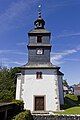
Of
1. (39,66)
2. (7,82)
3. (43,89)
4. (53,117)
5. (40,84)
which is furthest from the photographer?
(7,82)

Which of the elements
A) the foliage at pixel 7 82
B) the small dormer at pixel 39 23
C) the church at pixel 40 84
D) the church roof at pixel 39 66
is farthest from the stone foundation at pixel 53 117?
the foliage at pixel 7 82

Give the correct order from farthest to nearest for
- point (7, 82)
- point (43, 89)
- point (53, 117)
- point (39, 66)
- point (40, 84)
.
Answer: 1. point (7, 82)
2. point (39, 66)
3. point (40, 84)
4. point (43, 89)
5. point (53, 117)

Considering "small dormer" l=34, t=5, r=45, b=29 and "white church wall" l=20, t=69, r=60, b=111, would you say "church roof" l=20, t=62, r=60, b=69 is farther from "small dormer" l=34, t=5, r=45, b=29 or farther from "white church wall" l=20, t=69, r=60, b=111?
"small dormer" l=34, t=5, r=45, b=29

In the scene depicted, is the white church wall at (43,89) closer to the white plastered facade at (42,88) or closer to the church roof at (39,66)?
the white plastered facade at (42,88)

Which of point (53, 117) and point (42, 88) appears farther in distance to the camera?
point (42, 88)

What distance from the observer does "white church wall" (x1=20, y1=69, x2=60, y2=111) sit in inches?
1113

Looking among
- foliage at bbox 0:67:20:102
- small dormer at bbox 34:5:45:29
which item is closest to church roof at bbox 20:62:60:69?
small dormer at bbox 34:5:45:29

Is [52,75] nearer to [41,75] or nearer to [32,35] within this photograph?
[41,75]

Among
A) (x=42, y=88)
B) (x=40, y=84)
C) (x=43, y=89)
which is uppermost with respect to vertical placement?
(x=40, y=84)

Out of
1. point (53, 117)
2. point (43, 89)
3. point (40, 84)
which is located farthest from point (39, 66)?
point (53, 117)

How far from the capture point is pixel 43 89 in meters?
28.5

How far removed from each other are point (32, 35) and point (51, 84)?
751 cm

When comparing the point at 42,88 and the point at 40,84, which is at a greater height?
the point at 40,84

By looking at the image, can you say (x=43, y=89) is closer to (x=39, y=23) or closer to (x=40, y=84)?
(x=40, y=84)
